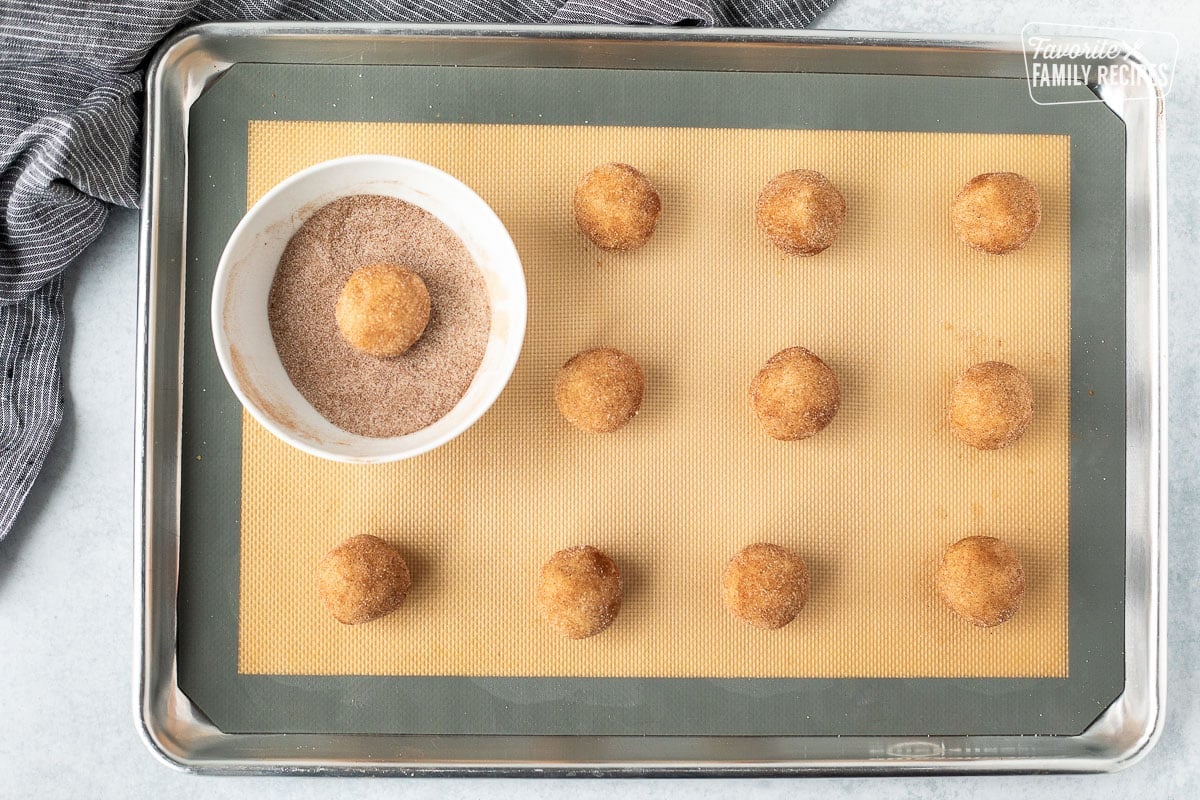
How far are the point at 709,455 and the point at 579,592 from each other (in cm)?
27

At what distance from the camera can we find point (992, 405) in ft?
3.86

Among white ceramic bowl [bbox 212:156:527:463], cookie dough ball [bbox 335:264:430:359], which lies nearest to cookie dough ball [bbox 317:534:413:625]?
white ceramic bowl [bbox 212:156:527:463]

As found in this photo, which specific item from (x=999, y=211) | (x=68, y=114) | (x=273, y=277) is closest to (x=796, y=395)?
(x=999, y=211)

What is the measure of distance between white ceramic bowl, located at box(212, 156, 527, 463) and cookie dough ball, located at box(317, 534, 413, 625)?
154 millimetres

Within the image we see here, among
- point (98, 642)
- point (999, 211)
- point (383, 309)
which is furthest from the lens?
point (98, 642)

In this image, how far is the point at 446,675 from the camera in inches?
48.1

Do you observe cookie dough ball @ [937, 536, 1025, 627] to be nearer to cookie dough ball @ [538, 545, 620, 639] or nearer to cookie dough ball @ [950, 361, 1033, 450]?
cookie dough ball @ [950, 361, 1033, 450]

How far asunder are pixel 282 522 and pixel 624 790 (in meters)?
0.65

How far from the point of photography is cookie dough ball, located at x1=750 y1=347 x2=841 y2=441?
1162mm

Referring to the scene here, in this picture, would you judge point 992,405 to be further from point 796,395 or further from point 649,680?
point 649,680

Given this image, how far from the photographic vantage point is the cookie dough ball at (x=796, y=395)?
1162 mm

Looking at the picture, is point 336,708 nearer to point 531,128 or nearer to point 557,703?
point 557,703

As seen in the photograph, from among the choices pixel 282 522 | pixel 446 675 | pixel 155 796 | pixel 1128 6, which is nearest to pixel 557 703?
pixel 446 675

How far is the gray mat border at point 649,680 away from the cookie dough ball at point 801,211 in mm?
113
